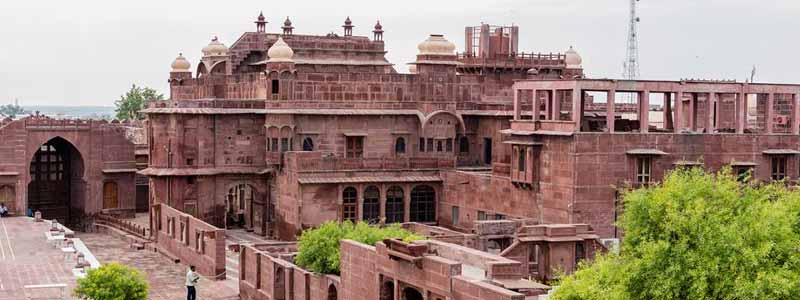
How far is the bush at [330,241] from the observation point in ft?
120

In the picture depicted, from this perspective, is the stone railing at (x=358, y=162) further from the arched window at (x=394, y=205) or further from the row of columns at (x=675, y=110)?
the row of columns at (x=675, y=110)

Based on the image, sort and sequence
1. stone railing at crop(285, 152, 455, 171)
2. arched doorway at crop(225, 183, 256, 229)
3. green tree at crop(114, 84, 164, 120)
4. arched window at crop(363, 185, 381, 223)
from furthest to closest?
green tree at crop(114, 84, 164, 120) → arched doorway at crop(225, 183, 256, 229) → arched window at crop(363, 185, 381, 223) → stone railing at crop(285, 152, 455, 171)

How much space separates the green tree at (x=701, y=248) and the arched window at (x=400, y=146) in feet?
93.5

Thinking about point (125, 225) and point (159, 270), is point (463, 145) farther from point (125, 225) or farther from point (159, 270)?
point (125, 225)

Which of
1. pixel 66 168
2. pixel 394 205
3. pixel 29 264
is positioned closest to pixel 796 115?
pixel 394 205

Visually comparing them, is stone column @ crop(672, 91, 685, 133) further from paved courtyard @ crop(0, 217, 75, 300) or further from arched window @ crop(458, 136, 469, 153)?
paved courtyard @ crop(0, 217, 75, 300)

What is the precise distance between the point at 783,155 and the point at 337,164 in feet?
57.5

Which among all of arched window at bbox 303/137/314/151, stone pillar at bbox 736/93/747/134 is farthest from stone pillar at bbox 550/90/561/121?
arched window at bbox 303/137/314/151

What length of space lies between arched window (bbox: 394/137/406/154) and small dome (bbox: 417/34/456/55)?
412 cm

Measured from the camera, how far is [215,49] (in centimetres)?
6147

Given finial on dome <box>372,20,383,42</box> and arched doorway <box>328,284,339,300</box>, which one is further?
finial on dome <box>372,20,383,42</box>

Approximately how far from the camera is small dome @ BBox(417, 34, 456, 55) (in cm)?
5512

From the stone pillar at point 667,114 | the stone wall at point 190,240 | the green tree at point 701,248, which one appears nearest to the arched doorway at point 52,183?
the stone wall at point 190,240

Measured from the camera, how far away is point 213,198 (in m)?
53.7
